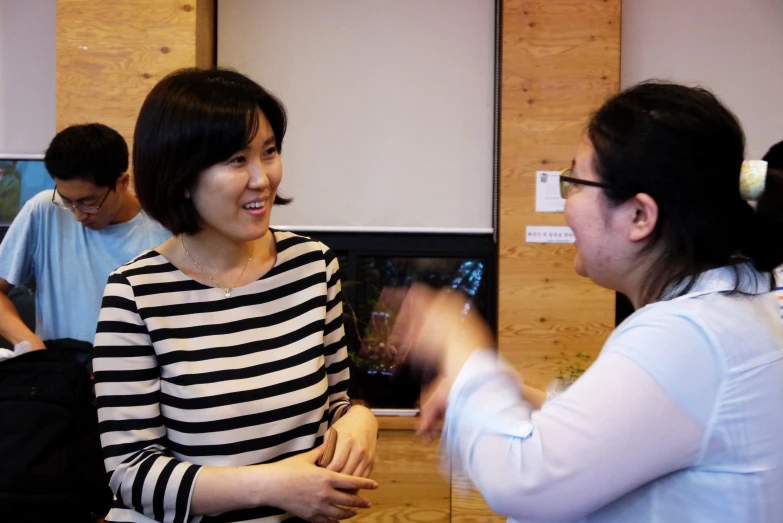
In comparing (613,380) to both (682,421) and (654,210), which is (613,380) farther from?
(654,210)

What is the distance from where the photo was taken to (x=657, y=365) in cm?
89

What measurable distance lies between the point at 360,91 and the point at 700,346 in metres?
2.77

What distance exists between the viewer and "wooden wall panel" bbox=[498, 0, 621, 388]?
3.27m

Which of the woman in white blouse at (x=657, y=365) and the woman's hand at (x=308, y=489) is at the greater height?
the woman in white blouse at (x=657, y=365)

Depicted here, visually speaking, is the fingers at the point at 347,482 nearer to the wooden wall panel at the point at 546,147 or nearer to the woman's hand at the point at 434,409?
the woman's hand at the point at 434,409

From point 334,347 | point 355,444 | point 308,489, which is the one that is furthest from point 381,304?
point 308,489

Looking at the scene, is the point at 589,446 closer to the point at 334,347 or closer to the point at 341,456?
the point at 341,456

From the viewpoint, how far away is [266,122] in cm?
136

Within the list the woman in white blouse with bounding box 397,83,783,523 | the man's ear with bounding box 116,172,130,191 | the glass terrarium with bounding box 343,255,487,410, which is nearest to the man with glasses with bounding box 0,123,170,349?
the man's ear with bounding box 116,172,130,191

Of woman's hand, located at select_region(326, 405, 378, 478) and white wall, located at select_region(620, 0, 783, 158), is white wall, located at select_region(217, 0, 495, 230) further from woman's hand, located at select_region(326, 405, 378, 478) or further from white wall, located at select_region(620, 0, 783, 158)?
woman's hand, located at select_region(326, 405, 378, 478)

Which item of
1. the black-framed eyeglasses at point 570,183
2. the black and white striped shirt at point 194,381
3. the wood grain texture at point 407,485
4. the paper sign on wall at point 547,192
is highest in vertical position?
the black-framed eyeglasses at point 570,183

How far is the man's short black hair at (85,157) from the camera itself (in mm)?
2150

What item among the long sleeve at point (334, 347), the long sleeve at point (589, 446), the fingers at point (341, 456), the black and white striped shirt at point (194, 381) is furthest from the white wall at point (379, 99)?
the long sleeve at point (589, 446)

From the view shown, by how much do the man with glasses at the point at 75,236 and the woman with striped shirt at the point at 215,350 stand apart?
3.01 ft
